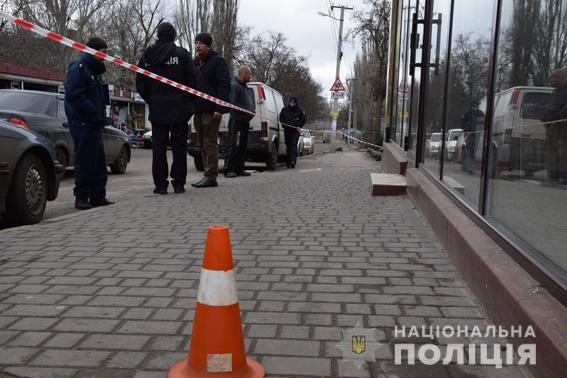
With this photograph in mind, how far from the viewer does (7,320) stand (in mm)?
3143

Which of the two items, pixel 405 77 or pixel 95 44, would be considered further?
pixel 405 77

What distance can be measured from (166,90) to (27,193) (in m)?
2.33

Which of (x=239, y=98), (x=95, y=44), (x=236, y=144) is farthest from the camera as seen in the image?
(x=236, y=144)

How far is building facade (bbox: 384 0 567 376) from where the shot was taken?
2848 millimetres

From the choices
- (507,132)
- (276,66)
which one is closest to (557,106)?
(507,132)

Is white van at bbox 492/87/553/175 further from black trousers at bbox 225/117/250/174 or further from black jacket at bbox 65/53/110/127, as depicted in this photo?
black trousers at bbox 225/117/250/174

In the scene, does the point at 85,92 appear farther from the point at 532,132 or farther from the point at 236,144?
the point at 532,132

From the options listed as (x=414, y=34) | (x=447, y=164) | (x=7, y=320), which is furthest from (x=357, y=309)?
(x=414, y=34)

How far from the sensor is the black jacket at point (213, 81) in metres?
Result: 8.10

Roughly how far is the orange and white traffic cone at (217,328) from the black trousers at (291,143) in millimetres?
11768

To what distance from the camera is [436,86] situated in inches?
270

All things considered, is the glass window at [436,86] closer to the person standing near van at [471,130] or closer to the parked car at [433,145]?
→ the parked car at [433,145]

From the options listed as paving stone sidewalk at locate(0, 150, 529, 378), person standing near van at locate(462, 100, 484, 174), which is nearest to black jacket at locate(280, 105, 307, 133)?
paving stone sidewalk at locate(0, 150, 529, 378)

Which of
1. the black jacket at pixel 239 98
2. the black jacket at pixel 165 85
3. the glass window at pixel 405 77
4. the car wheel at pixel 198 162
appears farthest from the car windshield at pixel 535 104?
the car wheel at pixel 198 162
